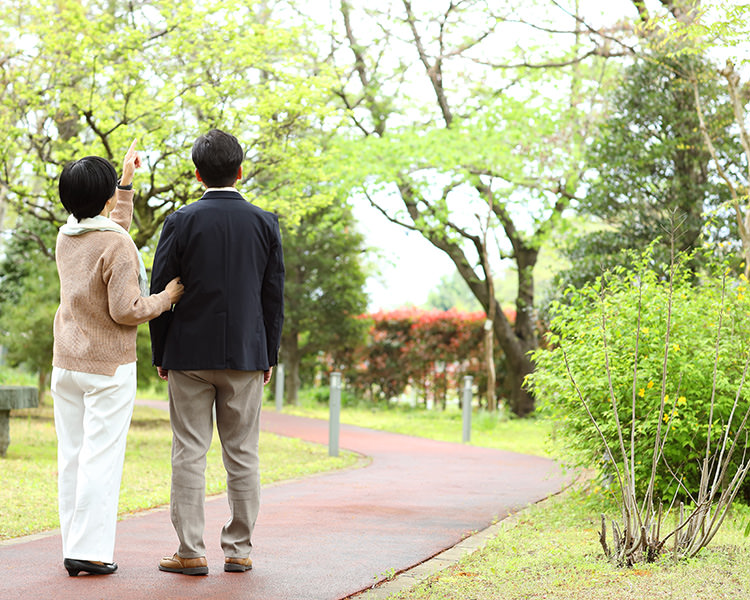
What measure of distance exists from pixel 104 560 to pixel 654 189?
11.6 metres

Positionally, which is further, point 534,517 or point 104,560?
point 534,517

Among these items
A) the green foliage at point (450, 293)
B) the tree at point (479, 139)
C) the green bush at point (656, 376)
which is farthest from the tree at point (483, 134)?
the green foliage at point (450, 293)

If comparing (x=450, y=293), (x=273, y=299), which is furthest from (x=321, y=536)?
(x=450, y=293)

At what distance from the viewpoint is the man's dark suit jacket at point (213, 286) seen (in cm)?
405

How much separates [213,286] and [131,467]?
559 centimetres

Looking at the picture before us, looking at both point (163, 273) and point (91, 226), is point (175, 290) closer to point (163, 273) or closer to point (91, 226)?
point (163, 273)

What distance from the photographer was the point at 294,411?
19312 millimetres

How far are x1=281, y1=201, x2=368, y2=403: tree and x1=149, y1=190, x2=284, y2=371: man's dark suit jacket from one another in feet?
51.8

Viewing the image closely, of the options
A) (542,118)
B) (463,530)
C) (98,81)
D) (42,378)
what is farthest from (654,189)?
(42,378)

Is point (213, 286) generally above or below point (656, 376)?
above

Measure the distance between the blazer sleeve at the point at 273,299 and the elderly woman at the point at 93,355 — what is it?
401 mm

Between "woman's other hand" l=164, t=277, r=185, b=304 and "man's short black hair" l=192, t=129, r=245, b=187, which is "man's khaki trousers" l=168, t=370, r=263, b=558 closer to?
"woman's other hand" l=164, t=277, r=185, b=304

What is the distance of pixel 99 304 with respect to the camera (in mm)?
4074

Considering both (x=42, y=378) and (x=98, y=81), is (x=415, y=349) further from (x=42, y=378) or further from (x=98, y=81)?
(x=98, y=81)
